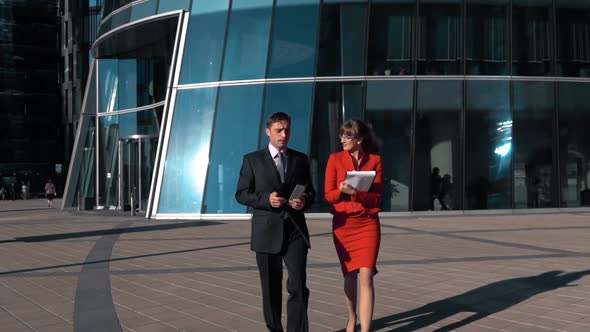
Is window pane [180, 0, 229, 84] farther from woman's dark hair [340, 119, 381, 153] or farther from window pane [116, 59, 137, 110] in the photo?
woman's dark hair [340, 119, 381, 153]

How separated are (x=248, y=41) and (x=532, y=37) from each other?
29.6 ft

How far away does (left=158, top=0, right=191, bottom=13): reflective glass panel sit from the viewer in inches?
856

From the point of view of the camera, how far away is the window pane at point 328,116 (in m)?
19.6

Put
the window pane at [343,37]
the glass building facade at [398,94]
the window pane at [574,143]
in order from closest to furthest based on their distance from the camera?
1. the glass building facade at [398,94]
2. the window pane at [343,37]
3. the window pane at [574,143]

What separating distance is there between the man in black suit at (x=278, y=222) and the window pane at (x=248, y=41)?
1527cm

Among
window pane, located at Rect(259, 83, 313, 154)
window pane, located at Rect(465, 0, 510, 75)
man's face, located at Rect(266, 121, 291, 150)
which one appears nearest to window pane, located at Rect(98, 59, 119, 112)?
window pane, located at Rect(259, 83, 313, 154)

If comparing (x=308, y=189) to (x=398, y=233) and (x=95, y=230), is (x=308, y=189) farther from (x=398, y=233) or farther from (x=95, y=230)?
(x=95, y=230)

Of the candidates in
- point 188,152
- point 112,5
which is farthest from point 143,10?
point 188,152

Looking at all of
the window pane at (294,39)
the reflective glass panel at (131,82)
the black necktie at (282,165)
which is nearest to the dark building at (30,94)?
the reflective glass panel at (131,82)

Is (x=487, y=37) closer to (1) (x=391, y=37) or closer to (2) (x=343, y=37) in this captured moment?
(1) (x=391, y=37)

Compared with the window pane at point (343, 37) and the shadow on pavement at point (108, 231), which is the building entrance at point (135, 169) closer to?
the shadow on pavement at point (108, 231)

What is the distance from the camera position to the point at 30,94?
5903 centimetres

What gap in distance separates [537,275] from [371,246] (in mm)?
4497

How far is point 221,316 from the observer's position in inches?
265
